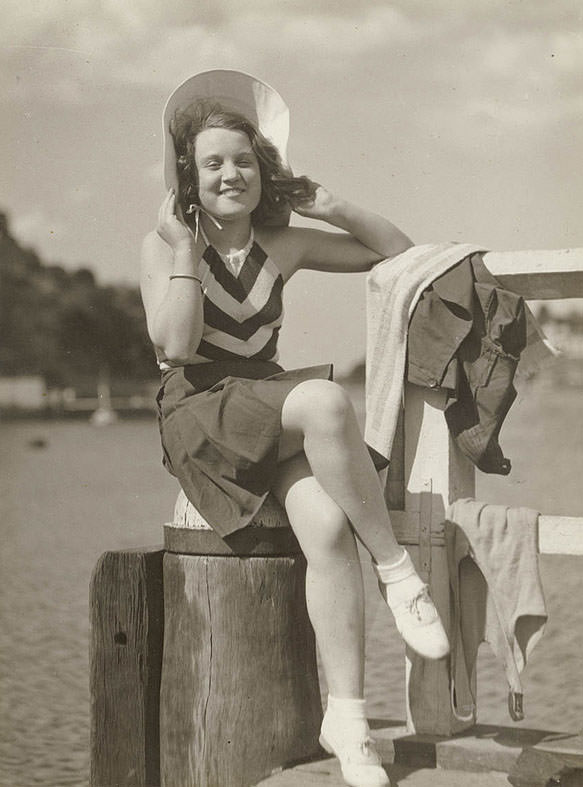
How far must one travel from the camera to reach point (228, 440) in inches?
118

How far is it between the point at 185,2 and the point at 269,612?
246 centimetres

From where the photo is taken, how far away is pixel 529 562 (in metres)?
3.08

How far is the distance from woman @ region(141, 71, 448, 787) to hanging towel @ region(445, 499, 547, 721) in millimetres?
282

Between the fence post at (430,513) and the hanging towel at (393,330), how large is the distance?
0.31 ft

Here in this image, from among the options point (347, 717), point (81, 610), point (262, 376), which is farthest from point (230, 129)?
point (81, 610)

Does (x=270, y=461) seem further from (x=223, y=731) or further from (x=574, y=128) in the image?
(x=574, y=128)

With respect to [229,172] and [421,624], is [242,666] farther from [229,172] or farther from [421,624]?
[229,172]

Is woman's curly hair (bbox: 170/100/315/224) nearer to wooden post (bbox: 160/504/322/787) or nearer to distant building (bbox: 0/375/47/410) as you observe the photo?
wooden post (bbox: 160/504/322/787)

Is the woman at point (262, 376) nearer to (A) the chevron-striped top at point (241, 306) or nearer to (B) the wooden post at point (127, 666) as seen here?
(A) the chevron-striped top at point (241, 306)

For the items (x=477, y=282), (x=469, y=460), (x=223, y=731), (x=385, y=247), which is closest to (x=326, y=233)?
(x=385, y=247)

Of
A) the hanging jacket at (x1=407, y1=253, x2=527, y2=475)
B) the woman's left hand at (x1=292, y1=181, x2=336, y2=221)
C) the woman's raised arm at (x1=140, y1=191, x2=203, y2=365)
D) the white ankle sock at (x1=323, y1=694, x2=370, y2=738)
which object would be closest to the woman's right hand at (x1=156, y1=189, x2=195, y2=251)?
the woman's raised arm at (x1=140, y1=191, x2=203, y2=365)

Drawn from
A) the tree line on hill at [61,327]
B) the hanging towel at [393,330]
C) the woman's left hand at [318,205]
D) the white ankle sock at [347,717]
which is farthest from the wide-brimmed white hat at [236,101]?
the tree line on hill at [61,327]

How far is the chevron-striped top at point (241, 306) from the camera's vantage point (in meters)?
3.23

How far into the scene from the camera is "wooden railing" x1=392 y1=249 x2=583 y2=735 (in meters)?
3.20
